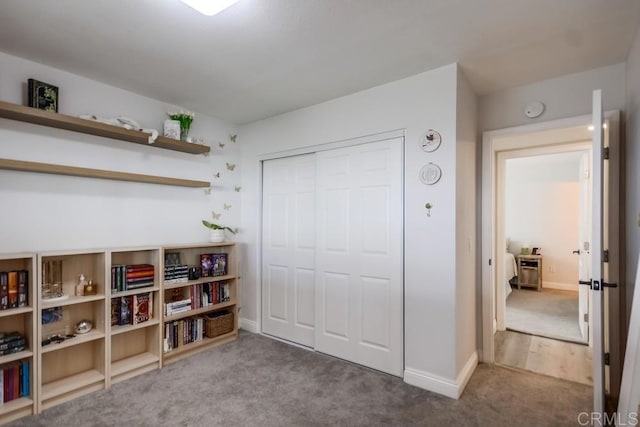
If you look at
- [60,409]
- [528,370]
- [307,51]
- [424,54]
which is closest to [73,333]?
[60,409]

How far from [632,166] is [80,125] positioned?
150 inches

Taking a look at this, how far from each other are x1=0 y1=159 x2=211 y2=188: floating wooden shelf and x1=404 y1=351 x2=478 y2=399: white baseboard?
100 inches

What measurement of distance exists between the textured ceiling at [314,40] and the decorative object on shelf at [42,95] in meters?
0.20

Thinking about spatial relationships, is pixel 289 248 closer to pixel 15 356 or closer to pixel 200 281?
pixel 200 281

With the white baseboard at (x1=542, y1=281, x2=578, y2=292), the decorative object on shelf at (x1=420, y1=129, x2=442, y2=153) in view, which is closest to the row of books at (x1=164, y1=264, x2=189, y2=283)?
the decorative object on shelf at (x1=420, y1=129, x2=442, y2=153)

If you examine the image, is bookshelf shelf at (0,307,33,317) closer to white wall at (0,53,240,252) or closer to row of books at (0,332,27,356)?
row of books at (0,332,27,356)

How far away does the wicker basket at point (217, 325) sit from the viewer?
3217 mm

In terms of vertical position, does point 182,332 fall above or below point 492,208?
below

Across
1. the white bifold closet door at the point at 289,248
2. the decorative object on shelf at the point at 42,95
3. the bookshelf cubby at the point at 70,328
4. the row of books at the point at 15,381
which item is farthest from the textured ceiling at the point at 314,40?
the row of books at the point at 15,381

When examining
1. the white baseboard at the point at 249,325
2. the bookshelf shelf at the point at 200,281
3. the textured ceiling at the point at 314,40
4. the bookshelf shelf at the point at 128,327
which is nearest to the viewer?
Answer: the textured ceiling at the point at 314,40

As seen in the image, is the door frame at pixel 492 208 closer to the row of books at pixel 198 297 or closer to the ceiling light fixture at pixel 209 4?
the ceiling light fixture at pixel 209 4

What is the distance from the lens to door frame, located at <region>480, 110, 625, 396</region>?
2305 mm

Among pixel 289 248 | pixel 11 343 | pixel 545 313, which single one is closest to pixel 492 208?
pixel 289 248

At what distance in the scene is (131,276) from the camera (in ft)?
8.69
